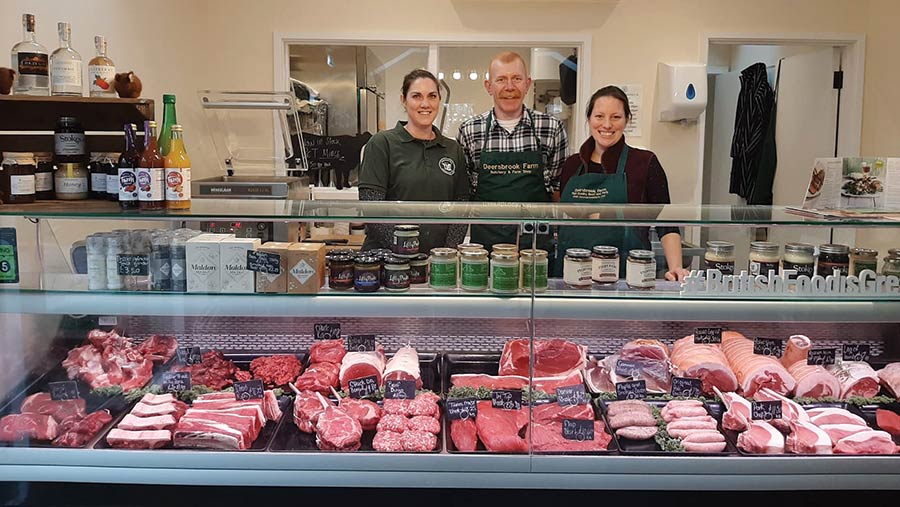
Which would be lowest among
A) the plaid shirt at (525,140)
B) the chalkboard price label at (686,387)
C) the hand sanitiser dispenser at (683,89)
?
→ the chalkboard price label at (686,387)

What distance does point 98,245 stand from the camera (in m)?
2.13

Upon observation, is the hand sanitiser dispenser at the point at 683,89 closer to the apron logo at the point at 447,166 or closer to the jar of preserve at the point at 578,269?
the apron logo at the point at 447,166

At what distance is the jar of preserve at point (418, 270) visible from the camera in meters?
2.18

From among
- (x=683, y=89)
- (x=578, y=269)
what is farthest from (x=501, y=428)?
(x=683, y=89)

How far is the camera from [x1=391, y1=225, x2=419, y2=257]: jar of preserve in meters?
2.18

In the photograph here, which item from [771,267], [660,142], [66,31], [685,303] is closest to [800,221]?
[771,267]

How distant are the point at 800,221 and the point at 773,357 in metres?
0.60

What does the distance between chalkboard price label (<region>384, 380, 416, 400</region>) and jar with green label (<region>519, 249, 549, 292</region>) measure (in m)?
0.49

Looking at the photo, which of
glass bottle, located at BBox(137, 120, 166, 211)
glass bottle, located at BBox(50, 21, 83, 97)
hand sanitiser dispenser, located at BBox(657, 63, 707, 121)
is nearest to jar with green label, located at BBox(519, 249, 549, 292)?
glass bottle, located at BBox(137, 120, 166, 211)

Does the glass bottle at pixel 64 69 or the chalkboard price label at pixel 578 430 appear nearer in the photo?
the chalkboard price label at pixel 578 430

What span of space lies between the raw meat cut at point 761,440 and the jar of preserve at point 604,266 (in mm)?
558

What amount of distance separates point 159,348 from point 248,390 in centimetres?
40

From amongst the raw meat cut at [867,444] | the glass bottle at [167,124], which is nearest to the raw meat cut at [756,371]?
the raw meat cut at [867,444]

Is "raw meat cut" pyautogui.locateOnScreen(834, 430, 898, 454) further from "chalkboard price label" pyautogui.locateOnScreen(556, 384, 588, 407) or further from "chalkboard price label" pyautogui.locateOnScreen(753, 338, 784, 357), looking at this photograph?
"chalkboard price label" pyautogui.locateOnScreen(556, 384, 588, 407)
